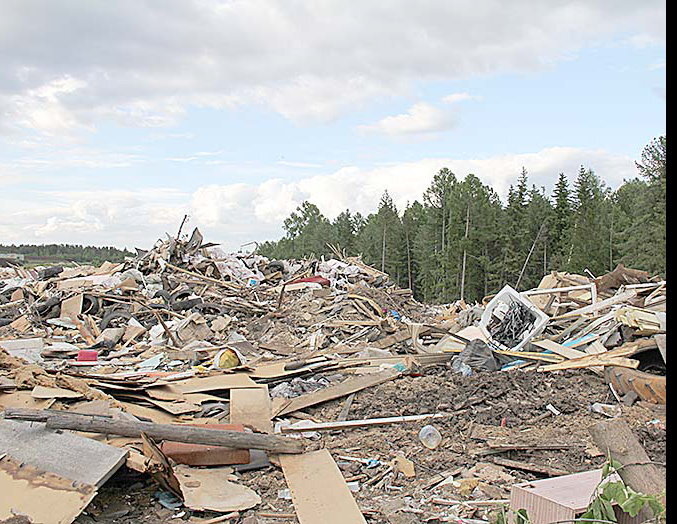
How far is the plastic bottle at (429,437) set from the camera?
580 centimetres

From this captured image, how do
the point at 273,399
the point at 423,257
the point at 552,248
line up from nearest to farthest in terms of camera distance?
the point at 273,399
the point at 552,248
the point at 423,257

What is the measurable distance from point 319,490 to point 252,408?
2.08 meters

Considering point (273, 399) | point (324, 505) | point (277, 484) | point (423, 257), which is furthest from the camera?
point (423, 257)

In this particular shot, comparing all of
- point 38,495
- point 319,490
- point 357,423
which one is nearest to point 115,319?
point 357,423

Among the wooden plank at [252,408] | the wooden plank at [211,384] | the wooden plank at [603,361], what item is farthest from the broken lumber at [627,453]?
the wooden plank at [211,384]

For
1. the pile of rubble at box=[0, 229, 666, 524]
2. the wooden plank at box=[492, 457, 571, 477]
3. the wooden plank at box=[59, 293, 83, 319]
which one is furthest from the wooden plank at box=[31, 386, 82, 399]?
the wooden plank at box=[59, 293, 83, 319]

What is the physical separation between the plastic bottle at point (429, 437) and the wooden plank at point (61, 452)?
8.74 ft

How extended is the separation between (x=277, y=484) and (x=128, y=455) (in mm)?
1178

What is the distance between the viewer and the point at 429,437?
19.3 ft
